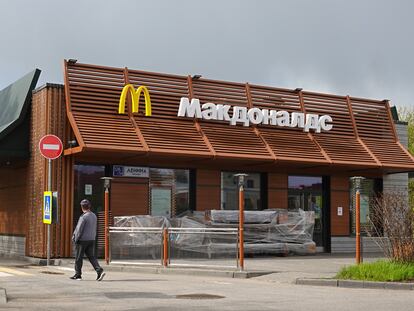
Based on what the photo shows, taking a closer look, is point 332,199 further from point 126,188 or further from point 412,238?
point 412,238

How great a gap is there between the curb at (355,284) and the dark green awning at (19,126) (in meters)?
11.5

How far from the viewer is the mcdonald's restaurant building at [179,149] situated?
72.4 feet

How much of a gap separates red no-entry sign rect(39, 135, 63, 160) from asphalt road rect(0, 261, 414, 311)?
15.1 ft

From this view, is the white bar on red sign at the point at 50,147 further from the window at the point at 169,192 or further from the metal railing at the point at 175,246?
the window at the point at 169,192

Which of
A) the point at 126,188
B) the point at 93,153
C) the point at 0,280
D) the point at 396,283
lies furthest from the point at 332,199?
the point at 0,280

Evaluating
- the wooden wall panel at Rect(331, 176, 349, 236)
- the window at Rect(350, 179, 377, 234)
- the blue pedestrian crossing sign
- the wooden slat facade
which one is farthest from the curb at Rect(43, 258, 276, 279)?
the window at Rect(350, 179, 377, 234)

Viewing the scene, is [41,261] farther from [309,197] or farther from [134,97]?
[309,197]

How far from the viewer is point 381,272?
14.8m

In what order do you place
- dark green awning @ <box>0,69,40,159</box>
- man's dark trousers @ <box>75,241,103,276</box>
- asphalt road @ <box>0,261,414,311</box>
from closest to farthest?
asphalt road @ <box>0,261,414,311</box>, man's dark trousers @ <box>75,241,103,276</box>, dark green awning @ <box>0,69,40,159</box>

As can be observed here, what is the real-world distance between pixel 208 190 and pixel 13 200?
698cm

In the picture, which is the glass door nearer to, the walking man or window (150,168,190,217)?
window (150,168,190,217)

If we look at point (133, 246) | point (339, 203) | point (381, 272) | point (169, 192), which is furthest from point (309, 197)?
point (381, 272)

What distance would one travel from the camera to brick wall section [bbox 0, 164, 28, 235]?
23.9 m

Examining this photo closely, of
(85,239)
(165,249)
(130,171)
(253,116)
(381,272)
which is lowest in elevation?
(381,272)
